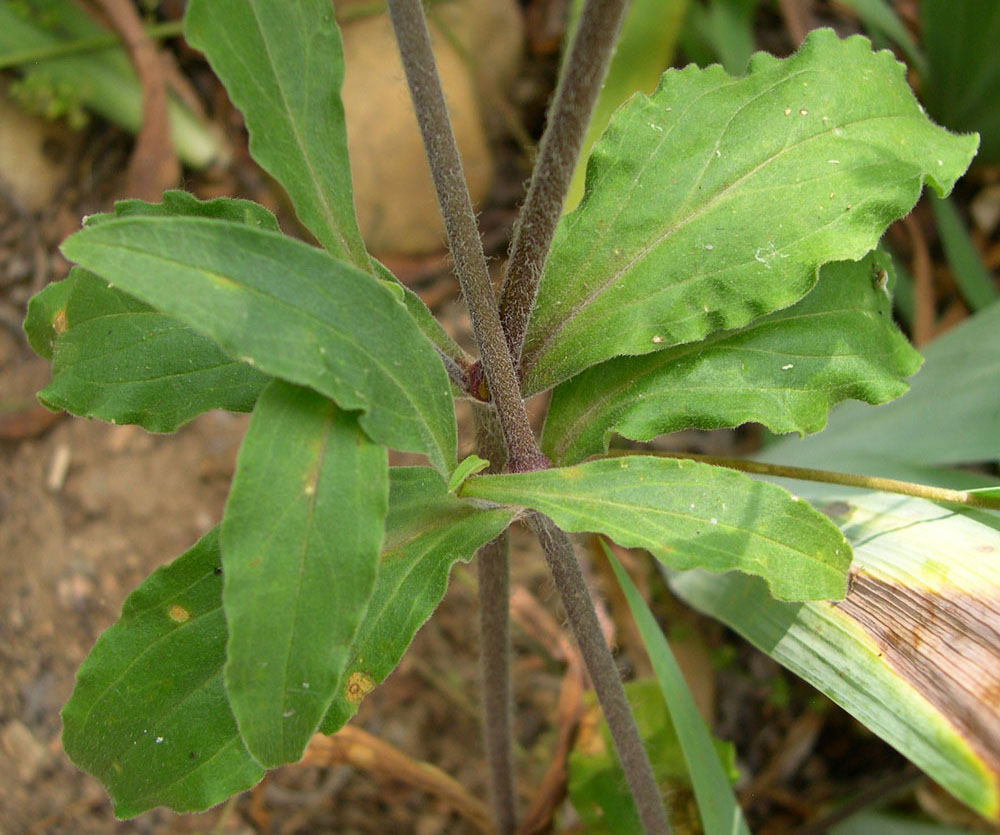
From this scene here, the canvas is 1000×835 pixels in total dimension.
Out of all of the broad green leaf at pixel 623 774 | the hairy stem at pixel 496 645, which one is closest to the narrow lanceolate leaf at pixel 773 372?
the hairy stem at pixel 496 645

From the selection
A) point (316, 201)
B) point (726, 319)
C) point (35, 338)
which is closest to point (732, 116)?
point (726, 319)

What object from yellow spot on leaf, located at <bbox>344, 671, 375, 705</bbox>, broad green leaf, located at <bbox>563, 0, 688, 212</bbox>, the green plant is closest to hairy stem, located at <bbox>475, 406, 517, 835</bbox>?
the green plant

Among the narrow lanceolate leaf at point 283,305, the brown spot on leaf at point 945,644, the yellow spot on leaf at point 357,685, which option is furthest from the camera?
the yellow spot on leaf at point 357,685

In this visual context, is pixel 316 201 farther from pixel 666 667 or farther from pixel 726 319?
pixel 666 667

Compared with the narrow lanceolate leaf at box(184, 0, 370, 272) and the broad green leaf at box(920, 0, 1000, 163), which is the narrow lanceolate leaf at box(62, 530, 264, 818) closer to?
the narrow lanceolate leaf at box(184, 0, 370, 272)

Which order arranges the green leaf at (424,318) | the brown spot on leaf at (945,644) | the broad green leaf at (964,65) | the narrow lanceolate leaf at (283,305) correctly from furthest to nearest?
the broad green leaf at (964,65) < the green leaf at (424,318) < the brown spot on leaf at (945,644) < the narrow lanceolate leaf at (283,305)

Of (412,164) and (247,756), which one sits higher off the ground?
(412,164)

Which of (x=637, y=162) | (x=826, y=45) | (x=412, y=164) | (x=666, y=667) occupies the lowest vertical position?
(x=666, y=667)

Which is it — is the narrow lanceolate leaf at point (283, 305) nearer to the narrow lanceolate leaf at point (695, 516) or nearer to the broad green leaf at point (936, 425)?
the narrow lanceolate leaf at point (695, 516)
